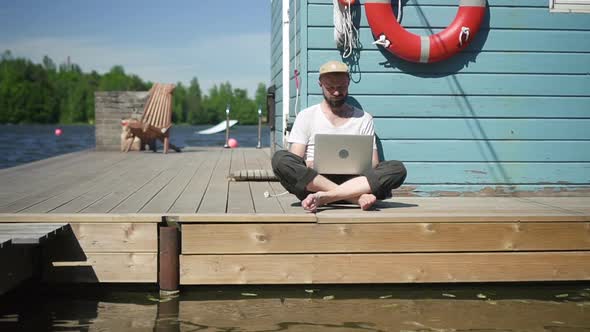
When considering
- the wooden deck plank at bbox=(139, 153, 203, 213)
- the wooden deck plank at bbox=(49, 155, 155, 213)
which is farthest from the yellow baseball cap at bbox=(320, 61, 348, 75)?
the wooden deck plank at bbox=(49, 155, 155, 213)

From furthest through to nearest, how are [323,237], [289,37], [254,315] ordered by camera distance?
1. [289,37]
2. [323,237]
3. [254,315]

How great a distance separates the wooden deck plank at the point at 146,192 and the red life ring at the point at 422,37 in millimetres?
1560

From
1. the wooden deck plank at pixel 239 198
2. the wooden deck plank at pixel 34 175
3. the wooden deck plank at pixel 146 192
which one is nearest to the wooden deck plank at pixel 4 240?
the wooden deck plank at pixel 146 192

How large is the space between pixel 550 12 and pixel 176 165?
11.8ft

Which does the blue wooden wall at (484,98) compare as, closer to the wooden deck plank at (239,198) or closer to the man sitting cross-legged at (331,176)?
the man sitting cross-legged at (331,176)

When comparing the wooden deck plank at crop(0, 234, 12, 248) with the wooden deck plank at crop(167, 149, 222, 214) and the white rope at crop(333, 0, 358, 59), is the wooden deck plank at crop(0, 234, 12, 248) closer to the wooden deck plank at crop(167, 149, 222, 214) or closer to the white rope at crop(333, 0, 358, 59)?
the wooden deck plank at crop(167, 149, 222, 214)

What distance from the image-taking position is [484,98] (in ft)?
14.0

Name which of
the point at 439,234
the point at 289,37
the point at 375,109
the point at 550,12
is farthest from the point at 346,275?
the point at 289,37

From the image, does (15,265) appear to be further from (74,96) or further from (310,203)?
(74,96)

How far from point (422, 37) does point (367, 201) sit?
3.86 feet

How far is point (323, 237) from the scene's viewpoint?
10.6 feet

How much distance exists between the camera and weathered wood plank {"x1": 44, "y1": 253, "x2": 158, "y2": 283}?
10.4 ft

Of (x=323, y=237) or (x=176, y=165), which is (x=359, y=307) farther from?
(x=176, y=165)

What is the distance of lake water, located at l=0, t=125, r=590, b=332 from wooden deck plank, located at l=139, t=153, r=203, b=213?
0.41 meters
